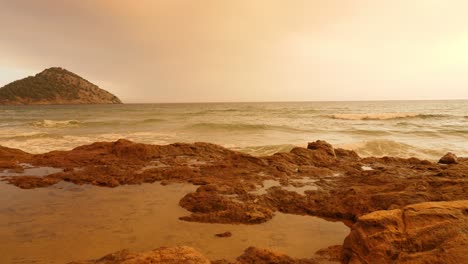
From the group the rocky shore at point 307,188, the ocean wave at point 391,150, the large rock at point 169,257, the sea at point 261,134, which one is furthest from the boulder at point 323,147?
the large rock at point 169,257

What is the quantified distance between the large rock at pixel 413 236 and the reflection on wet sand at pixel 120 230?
2.45 feet

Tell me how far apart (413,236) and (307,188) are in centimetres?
323

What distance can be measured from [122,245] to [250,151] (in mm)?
8729

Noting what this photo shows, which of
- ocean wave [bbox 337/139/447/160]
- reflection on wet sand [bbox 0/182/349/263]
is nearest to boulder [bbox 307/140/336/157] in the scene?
ocean wave [bbox 337/139/447/160]

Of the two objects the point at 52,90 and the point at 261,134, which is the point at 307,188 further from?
the point at 52,90

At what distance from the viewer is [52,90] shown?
348ft

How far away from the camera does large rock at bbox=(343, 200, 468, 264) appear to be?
2234 mm

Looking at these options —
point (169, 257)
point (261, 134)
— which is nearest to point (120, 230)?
point (169, 257)

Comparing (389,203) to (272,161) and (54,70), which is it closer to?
(272,161)

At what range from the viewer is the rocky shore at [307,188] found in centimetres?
251

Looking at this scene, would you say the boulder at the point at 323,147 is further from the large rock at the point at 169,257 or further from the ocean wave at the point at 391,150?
the large rock at the point at 169,257

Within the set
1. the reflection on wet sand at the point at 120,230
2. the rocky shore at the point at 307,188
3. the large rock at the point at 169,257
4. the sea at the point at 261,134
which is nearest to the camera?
the large rock at the point at 169,257

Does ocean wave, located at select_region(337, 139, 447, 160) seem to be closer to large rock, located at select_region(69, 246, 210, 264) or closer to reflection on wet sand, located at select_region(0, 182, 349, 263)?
reflection on wet sand, located at select_region(0, 182, 349, 263)

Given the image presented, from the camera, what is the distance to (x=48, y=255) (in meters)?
3.09
